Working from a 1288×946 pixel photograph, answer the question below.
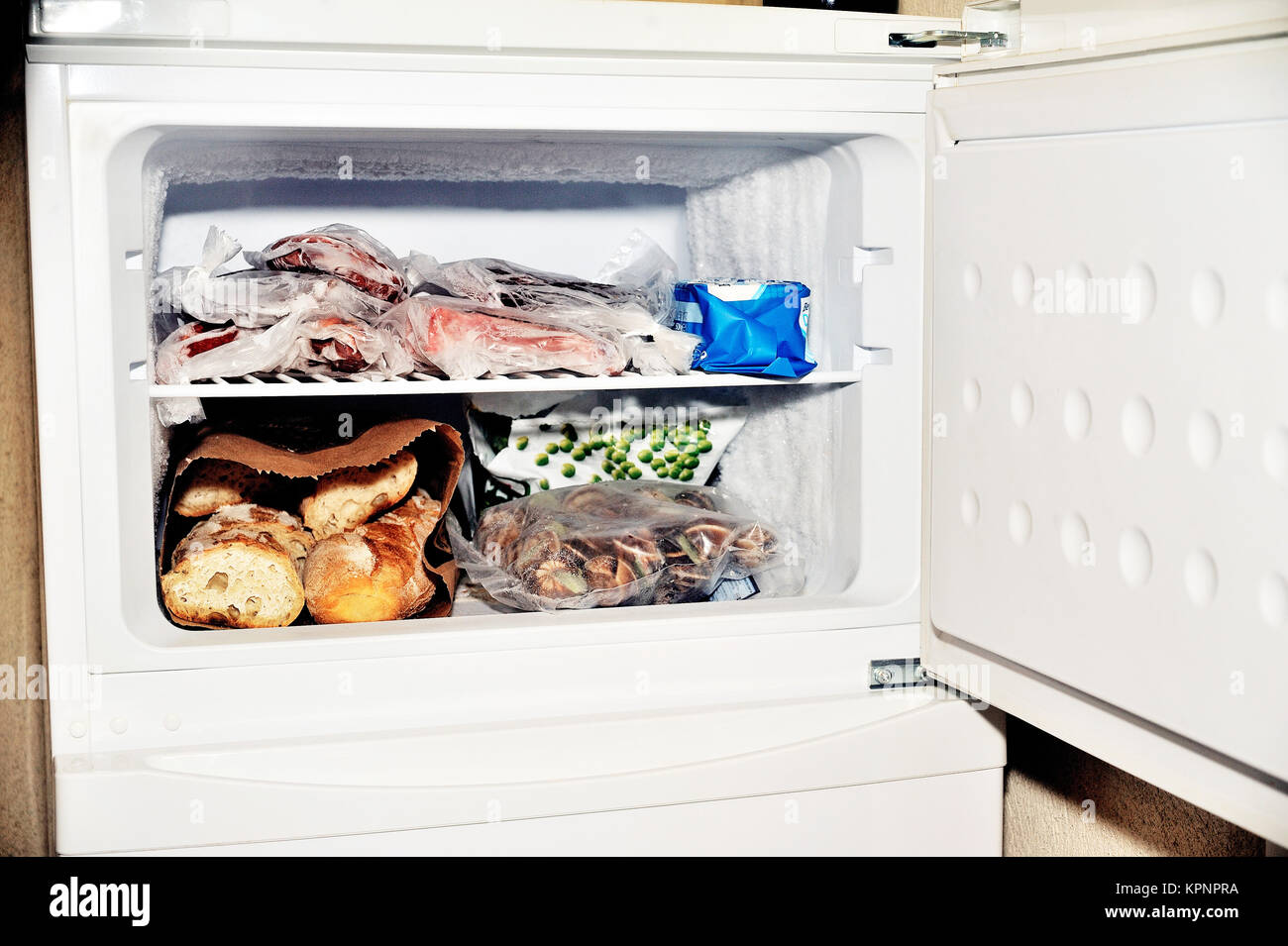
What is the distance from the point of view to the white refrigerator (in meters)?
0.76

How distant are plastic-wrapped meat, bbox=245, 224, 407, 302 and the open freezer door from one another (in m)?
0.56

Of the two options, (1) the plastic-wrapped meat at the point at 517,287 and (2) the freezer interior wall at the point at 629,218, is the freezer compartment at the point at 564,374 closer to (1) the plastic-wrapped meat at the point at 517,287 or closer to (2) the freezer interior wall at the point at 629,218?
(2) the freezer interior wall at the point at 629,218

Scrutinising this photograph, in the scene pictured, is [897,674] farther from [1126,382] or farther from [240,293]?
[240,293]

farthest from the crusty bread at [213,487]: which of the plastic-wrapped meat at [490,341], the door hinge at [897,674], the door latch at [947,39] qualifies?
the door latch at [947,39]

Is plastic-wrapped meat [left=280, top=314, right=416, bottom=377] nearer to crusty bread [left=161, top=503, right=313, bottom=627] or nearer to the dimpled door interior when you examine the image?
crusty bread [left=161, top=503, right=313, bottom=627]

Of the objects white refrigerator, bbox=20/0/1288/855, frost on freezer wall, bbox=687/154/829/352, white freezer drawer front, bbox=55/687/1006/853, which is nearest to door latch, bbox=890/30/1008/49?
white refrigerator, bbox=20/0/1288/855

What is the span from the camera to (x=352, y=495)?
1.22 m

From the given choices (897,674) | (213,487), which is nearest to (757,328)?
Answer: (897,674)

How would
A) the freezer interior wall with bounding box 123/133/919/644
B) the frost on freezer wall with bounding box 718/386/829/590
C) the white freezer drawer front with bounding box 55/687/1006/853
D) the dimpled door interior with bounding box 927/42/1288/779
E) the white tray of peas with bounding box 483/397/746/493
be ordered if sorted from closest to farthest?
the dimpled door interior with bounding box 927/42/1288/779 < the white freezer drawer front with bounding box 55/687/1006/853 < the freezer interior wall with bounding box 123/133/919/644 < the frost on freezer wall with bounding box 718/386/829/590 < the white tray of peas with bounding box 483/397/746/493

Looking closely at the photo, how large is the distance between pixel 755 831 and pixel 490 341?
1.79 ft

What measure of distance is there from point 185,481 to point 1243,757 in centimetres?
103

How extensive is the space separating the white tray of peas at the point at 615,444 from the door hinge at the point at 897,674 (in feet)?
1.37

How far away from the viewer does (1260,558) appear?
2.26 feet

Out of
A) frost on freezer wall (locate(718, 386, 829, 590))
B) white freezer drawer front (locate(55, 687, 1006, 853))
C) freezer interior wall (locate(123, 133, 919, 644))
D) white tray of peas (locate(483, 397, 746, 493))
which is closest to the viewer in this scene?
white freezer drawer front (locate(55, 687, 1006, 853))
